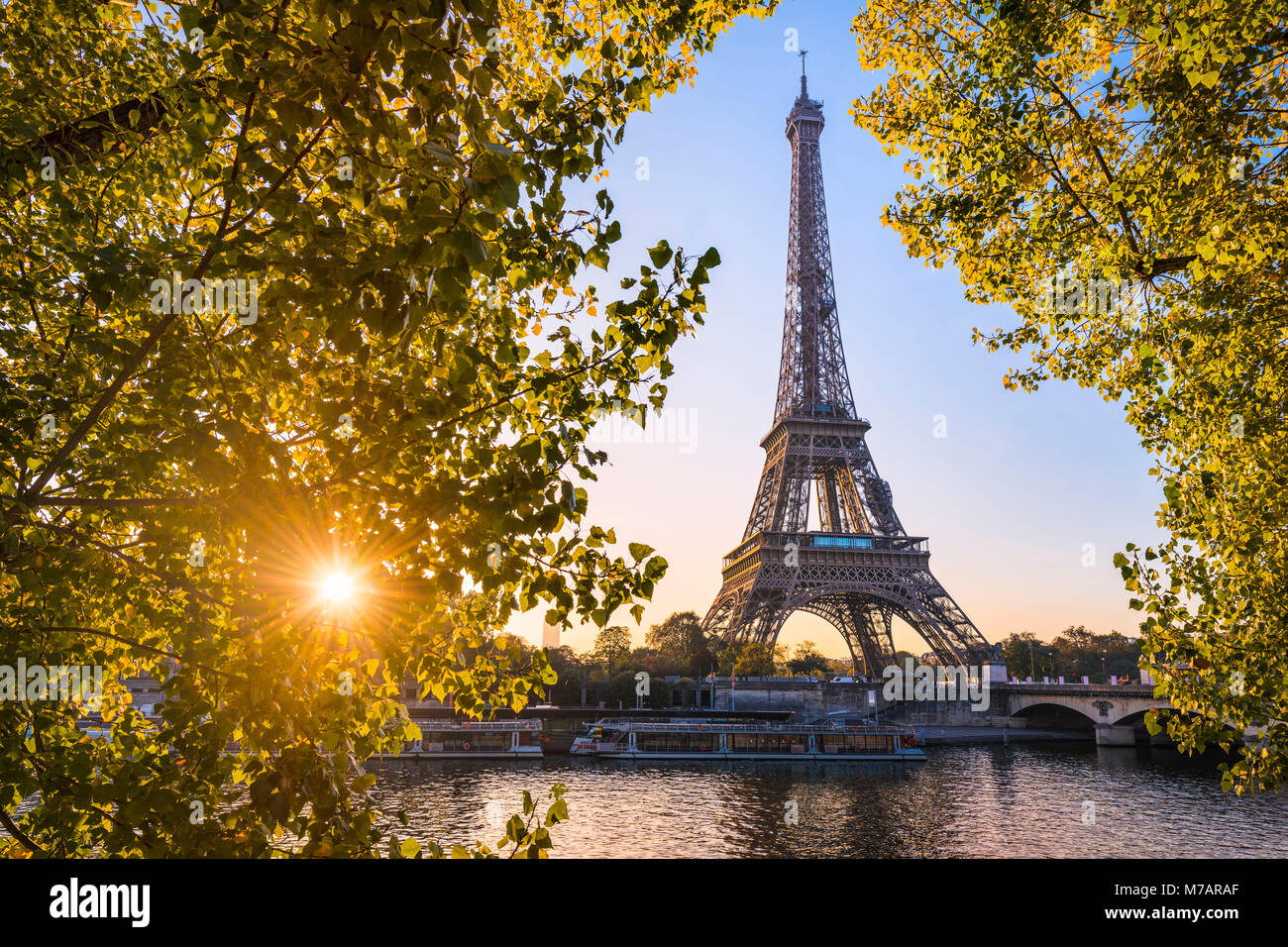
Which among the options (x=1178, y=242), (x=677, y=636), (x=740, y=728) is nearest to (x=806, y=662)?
(x=677, y=636)

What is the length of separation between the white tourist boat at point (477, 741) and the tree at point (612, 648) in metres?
25.3

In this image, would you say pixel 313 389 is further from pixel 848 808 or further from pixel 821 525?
pixel 821 525

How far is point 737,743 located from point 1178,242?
5470cm

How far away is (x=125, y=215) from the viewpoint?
7.57m

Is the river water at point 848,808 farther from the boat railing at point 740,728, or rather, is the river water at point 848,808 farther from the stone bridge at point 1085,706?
the stone bridge at point 1085,706

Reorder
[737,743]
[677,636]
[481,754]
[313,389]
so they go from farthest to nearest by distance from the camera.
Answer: [677,636]
[737,743]
[481,754]
[313,389]

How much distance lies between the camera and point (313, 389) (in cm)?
512

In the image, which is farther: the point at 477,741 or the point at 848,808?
the point at 477,741

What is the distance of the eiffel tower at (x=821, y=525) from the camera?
69.7 meters

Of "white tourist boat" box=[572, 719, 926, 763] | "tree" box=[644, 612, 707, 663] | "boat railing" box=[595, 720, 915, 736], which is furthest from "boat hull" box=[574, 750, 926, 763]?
"tree" box=[644, 612, 707, 663]

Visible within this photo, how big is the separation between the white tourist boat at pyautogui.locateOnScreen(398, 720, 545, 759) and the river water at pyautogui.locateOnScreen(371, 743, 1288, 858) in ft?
5.21

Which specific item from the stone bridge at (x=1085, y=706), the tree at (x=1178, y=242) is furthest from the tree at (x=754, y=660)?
the tree at (x=1178, y=242)

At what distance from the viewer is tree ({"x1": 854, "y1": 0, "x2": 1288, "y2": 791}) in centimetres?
847
